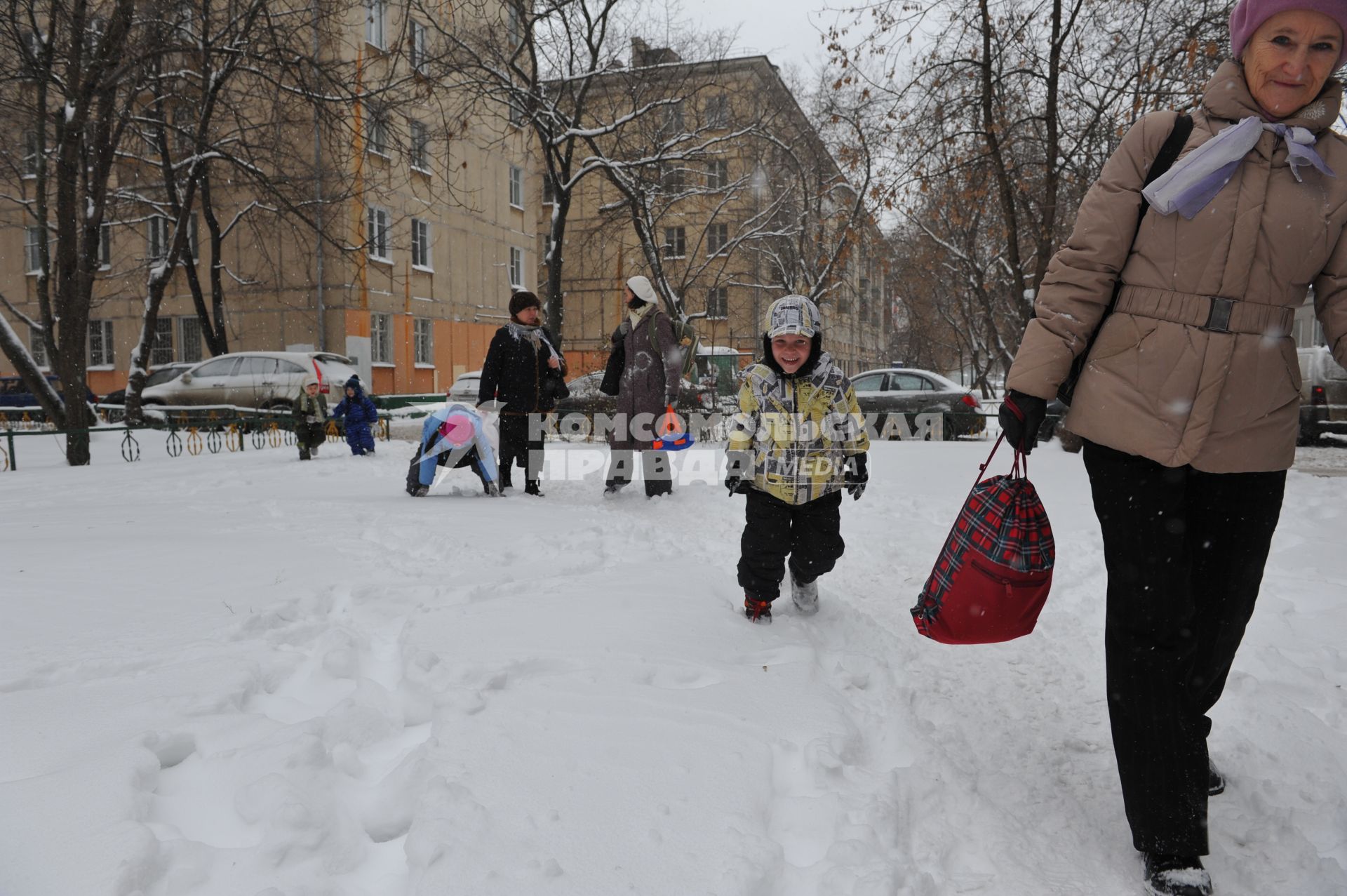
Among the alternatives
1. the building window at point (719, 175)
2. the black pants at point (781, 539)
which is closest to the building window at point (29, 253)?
the building window at point (719, 175)

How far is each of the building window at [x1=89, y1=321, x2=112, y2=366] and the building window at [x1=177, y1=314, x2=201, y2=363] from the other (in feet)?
10.0

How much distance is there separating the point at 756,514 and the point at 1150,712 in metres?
2.03

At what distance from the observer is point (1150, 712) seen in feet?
6.71

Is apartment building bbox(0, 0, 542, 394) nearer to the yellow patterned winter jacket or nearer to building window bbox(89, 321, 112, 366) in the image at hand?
building window bbox(89, 321, 112, 366)

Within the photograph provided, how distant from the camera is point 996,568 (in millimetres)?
2342

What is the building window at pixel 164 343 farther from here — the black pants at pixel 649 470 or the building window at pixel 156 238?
the black pants at pixel 649 470

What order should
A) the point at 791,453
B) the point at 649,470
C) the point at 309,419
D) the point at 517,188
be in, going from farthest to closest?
the point at 517,188, the point at 309,419, the point at 649,470, the point at 791,453

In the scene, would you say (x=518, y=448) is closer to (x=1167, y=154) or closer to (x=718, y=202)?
(x=1167, y=154)

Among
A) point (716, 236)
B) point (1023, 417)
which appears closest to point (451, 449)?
point (1023, 417)

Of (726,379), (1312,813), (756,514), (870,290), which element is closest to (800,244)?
(726,379)

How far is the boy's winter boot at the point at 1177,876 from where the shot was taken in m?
1.94

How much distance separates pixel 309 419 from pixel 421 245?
726 inches

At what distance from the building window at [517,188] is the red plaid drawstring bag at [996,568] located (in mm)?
32850

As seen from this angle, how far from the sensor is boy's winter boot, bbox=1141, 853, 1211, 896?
1940 millimetres
